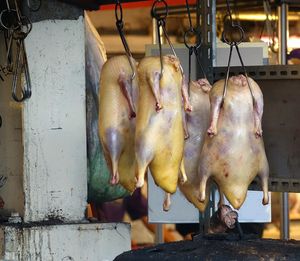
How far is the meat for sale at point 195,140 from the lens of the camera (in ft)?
11.5

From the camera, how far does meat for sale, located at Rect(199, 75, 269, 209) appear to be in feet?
10.9

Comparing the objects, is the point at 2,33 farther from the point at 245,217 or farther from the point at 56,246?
the point at 245,217

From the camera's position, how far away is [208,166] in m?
3.34

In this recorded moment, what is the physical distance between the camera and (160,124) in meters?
3.13

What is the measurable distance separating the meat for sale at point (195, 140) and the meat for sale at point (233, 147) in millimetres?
112

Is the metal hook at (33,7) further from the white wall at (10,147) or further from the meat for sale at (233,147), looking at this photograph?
the meat for sale at (233,147)

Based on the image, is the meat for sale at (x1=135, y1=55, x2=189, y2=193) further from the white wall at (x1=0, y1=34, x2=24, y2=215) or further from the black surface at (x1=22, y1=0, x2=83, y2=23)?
the white wall at (x1=0, y1=34, x2=24, y2=215)

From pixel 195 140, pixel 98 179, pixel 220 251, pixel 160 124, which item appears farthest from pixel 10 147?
pixel 220 251

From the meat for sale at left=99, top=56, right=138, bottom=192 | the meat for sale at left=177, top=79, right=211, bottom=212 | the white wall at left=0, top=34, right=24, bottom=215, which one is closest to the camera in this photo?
the meat for sale at left=99, top=56, right=138, bottom=192

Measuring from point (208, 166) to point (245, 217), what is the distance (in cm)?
168

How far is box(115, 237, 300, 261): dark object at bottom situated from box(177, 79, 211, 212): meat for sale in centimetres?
22

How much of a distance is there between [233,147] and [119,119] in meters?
0.44

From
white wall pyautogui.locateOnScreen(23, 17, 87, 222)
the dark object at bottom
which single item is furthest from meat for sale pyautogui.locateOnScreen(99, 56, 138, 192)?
white wall pyautogui.locateOnScreen(23, 17, 87, 222)

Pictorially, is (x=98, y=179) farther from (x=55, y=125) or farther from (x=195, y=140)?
(x=195, y=140)
